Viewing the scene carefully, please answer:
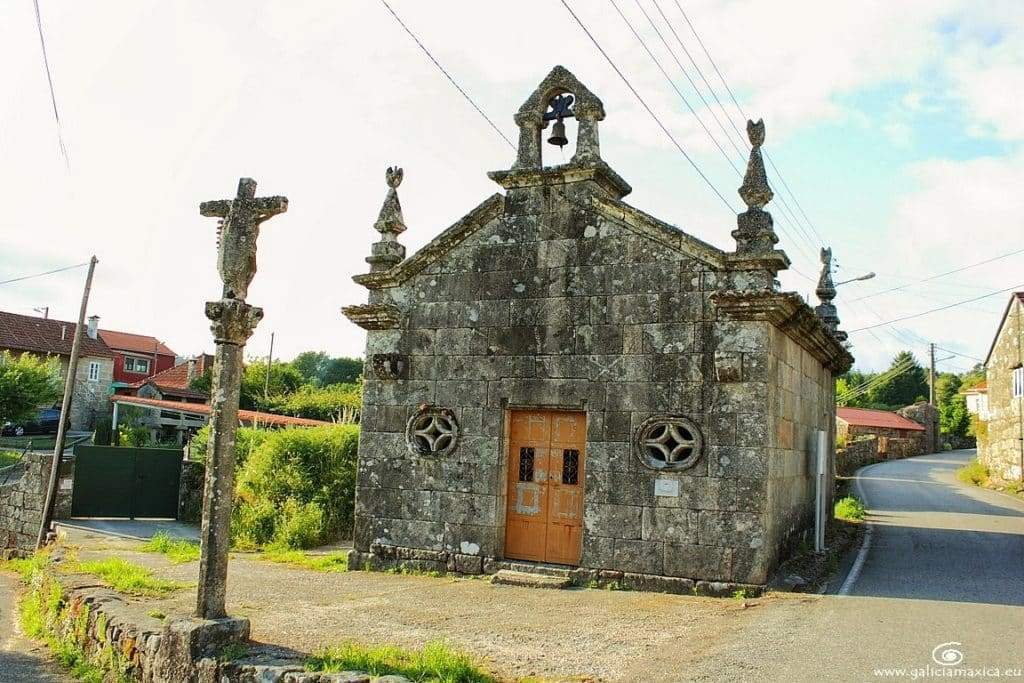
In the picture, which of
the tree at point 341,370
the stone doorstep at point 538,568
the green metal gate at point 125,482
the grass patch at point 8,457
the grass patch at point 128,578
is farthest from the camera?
the tree at point 341,370

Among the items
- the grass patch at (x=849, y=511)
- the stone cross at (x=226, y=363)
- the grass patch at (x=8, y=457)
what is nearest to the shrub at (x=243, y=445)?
the stone cross at (x=226, y=363)

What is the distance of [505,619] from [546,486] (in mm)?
2777

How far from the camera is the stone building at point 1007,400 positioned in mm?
25266

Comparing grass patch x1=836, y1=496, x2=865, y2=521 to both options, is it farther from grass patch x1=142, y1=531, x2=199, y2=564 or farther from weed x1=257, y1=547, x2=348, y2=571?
grass patch x1=142, y1=531, x2=199, y2=564

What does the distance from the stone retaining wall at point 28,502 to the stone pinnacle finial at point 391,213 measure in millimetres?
10595

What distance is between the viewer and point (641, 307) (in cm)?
989

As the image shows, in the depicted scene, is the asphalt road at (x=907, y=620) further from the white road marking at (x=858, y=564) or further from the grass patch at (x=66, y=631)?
the grass patch at (x=66, y=631)

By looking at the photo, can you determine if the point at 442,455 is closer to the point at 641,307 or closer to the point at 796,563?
the point at 641,307

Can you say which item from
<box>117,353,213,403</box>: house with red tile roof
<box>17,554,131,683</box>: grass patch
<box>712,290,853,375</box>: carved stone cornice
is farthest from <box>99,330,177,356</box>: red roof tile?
<box>712,290,853,375</box>: carved stone cornice

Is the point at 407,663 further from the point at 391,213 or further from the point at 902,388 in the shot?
the point at 902,388

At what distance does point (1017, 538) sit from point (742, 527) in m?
8.05

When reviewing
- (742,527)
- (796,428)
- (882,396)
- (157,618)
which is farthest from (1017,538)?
(882,396)

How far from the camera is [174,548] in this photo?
12.8 metres

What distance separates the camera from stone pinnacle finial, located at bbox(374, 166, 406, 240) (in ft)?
38.5
